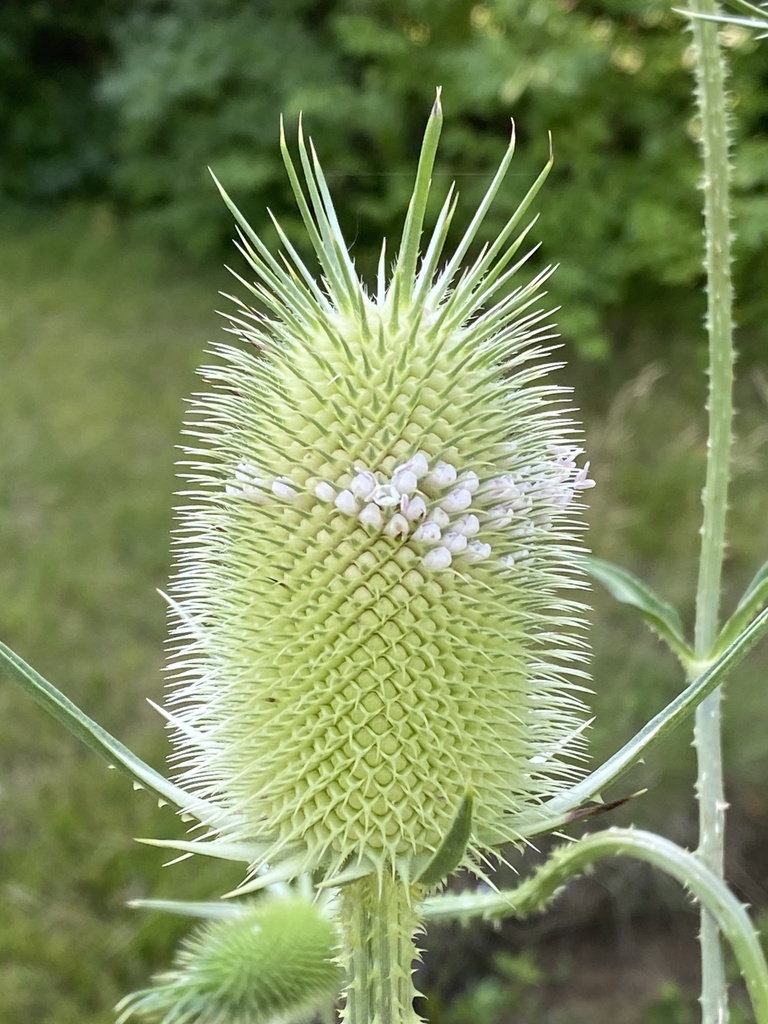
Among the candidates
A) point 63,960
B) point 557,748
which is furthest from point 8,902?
point 557,748

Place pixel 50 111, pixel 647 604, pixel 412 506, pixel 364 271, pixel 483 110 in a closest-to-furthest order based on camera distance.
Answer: pixel 412 506, pixel 647 604, pixel 364 271, pixel 483 110, pixel 50 111

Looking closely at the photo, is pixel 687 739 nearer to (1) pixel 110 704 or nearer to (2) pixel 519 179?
(1) pixel 110 704

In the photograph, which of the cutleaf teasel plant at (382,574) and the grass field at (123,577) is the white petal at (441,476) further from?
the grass field at (123,577)

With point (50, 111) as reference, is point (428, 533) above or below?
below

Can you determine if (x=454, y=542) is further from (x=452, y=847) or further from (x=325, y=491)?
(x=452, y=847)

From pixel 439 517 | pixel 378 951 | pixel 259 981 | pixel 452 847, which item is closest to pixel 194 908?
pixel 259 981

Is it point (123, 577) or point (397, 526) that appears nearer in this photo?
point (397, 526)

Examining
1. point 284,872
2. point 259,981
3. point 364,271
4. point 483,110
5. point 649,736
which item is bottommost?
point 259,981

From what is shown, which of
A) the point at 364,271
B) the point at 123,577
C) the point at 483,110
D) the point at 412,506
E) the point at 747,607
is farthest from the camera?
the point at 483,110
